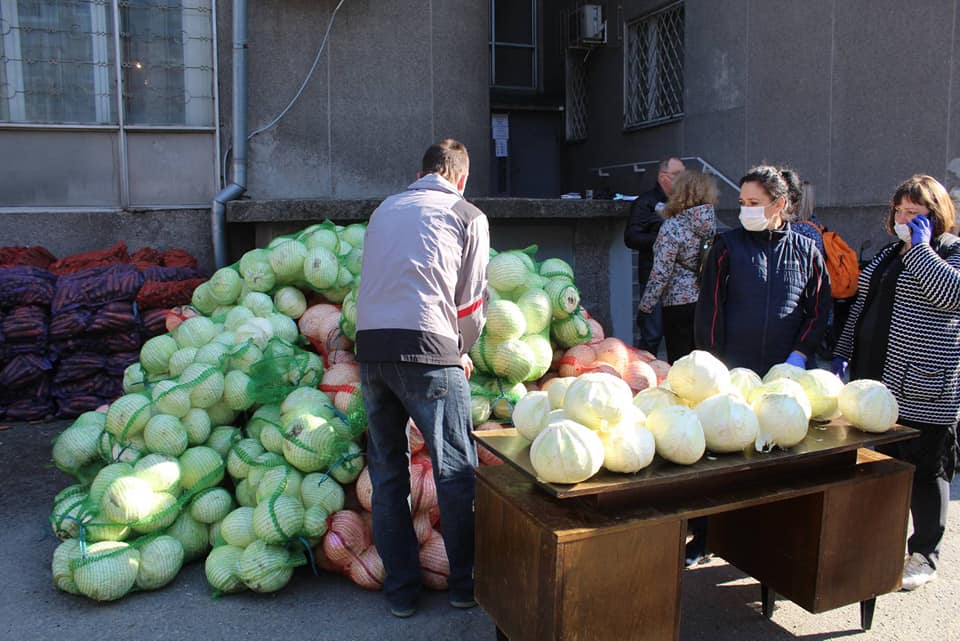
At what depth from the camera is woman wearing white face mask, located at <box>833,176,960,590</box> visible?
3680 mm

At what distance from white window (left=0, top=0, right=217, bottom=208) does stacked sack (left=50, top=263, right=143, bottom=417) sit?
1363 mm

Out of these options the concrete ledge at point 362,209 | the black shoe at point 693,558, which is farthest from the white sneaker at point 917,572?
the concrete ledge at point 362,209

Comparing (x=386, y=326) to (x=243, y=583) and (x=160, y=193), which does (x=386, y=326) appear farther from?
(x=160, y=193)

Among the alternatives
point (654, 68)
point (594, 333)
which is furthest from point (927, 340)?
point (654, 68)

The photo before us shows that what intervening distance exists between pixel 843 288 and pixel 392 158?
178 inches

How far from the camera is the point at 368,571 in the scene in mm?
3848

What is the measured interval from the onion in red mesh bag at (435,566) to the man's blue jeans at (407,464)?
5.7 inches

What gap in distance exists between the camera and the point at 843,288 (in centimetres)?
689

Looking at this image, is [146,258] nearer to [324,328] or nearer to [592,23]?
[324,328]

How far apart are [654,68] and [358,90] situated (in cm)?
568

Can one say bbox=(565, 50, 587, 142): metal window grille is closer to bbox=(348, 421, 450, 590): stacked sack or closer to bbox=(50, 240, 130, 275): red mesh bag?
bbox=(50, 240, 130, 275): red mesh bag

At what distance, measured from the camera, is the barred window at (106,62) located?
287 inches

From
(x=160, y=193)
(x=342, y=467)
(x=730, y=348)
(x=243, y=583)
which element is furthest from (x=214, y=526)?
(x=160, y=193)

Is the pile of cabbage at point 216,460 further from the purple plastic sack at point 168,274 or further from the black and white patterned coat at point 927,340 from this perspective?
the black and white patterned coat at point 927,340
